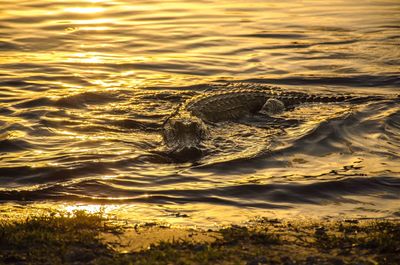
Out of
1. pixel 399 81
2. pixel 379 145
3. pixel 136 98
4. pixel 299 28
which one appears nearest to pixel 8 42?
pixel 136 98

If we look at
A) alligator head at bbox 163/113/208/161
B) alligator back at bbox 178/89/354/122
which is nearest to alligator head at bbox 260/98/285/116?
alligator back at bbox 178/89/354/122

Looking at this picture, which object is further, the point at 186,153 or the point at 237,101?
the point at 237,101

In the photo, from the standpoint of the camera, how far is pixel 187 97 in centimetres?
1016

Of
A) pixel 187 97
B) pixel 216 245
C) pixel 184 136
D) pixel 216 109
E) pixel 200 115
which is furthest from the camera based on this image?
pixel 187 97

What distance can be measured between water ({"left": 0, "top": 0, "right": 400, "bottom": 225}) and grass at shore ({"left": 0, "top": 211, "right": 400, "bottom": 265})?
1.77ft

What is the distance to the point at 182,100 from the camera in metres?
10.1

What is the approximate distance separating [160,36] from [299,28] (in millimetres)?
2964

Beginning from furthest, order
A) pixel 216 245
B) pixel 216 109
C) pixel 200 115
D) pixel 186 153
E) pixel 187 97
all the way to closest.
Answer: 1. pixel 187 97
2. pixel 216 109
3. pixel 200 115
4. pixel 186 153
5. pixel 216 245

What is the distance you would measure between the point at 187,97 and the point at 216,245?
5.50 meters

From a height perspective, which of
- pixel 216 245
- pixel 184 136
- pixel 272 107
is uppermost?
pixel 216 245

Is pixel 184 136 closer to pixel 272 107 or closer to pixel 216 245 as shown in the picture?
pixel 272 107

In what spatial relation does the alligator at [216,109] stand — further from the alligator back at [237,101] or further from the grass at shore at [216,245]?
the grass at shore at [216,245]

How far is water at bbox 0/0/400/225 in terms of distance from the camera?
630 centimetres

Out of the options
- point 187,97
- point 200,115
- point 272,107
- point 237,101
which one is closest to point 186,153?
point 200,115
